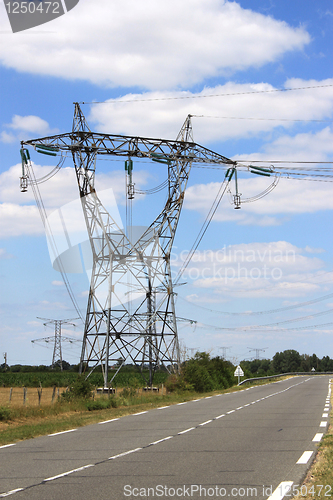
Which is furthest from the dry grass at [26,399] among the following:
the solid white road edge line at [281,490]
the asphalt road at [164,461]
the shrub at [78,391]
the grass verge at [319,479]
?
the solid white road edge line at [281,490]

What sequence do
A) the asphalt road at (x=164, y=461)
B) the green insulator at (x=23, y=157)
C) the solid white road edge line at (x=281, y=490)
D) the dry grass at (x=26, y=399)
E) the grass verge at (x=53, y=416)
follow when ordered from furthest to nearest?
the green insulator at (x=23, y=157) < the dry grass at (x=26, y=399) < the grass verge at (x=53, y=416) < the asphalt road at (x=164, y=461) < the solid white road edge line at (x=281, y=490)

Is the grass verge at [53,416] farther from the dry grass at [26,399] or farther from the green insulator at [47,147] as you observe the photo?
the green insulator at [47,147]

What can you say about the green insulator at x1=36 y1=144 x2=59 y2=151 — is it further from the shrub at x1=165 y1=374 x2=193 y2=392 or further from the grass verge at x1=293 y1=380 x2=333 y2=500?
the grass verge at x1=293 y1=380 x2=333 y2=500

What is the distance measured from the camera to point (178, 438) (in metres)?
13.5

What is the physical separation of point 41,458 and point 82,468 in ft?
5.35

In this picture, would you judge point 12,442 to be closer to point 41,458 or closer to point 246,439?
point 41,458

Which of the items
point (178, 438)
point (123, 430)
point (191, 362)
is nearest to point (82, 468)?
point (178, 438)

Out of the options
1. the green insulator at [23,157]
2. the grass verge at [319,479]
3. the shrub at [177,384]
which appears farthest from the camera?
the shrub at [177,384]

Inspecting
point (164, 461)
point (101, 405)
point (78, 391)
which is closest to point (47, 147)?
point (78, 391)

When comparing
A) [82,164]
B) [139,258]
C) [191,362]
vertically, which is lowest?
[191,362]

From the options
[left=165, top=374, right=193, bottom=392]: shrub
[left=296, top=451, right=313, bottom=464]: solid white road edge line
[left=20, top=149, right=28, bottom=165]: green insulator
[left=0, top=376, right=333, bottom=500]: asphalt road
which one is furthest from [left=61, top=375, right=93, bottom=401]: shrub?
[left=296, top=451, right=313, bottom=464]: solid white road edge line

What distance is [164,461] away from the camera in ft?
33.1

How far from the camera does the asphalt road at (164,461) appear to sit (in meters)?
7.83

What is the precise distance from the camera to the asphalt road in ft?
25.7
